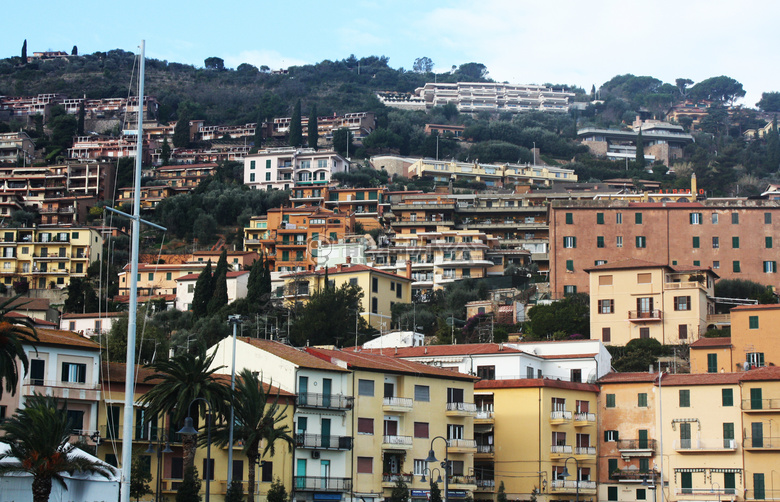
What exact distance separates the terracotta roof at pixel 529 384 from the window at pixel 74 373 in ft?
82.6

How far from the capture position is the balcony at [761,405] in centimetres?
6419

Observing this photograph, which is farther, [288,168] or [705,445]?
[288,168]

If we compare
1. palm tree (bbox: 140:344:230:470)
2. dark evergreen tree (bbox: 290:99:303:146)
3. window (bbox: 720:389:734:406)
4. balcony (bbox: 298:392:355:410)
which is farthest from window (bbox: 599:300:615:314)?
dark evergreen tree (bbox: 290:99:303:146)

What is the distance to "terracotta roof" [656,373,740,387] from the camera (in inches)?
2613

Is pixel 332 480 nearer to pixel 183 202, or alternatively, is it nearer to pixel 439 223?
pixel 439 223

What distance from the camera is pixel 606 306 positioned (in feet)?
295

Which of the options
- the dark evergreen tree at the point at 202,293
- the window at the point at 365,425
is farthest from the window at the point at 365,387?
the dark evergreen tree at the point at 202,293

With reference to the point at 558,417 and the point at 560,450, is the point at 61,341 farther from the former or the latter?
the point at 560,450

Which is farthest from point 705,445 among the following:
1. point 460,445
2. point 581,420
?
point 460,445

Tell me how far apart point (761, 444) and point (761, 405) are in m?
2.26

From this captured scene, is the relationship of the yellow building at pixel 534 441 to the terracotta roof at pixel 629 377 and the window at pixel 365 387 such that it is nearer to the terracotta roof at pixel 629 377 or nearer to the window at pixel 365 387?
the terracotta roof at pixel 629 377

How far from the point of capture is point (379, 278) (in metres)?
108

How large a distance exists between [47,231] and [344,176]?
157ft

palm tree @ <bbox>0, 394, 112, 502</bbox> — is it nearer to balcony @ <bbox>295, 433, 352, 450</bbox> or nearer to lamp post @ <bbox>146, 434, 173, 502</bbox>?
lamp post @ <bbox>146, 434, 173, 502</bbox>
